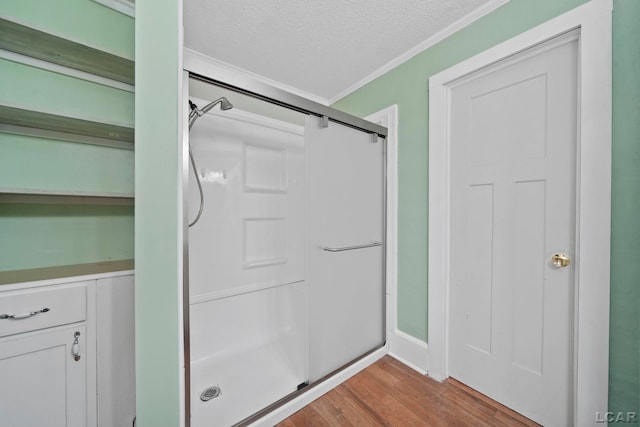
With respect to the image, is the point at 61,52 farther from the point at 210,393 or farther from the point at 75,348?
the point at 210,393

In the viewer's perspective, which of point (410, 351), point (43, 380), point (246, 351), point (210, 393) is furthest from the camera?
point (246, 351)

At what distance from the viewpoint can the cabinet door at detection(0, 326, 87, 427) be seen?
88 centimetres

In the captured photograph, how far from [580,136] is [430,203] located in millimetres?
732

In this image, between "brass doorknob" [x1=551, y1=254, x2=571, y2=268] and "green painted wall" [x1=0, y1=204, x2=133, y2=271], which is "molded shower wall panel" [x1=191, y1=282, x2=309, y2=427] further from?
"brass doorknob" [x1=551, y1=254, x2=571, y2=268]

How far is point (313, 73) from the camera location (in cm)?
199

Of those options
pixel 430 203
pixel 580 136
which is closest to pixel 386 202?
pixel 430 203

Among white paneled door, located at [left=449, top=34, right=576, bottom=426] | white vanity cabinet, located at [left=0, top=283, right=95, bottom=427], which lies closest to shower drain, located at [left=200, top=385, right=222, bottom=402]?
white vanity cabinet, located at [left=0, top=283, right=95, bottom=427]

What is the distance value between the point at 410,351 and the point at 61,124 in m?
2.39

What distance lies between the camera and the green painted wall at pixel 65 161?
Result: 1.10m

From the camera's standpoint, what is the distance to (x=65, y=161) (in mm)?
1213

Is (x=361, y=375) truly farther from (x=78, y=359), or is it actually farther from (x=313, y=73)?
(x=313, y=73)

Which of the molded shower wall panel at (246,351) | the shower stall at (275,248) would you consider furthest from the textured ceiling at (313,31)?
the molded shower wall panel at (246,351)

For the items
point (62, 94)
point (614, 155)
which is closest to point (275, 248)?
point (62, 94)

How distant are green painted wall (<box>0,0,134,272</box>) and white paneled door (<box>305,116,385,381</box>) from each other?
1.04 meters
